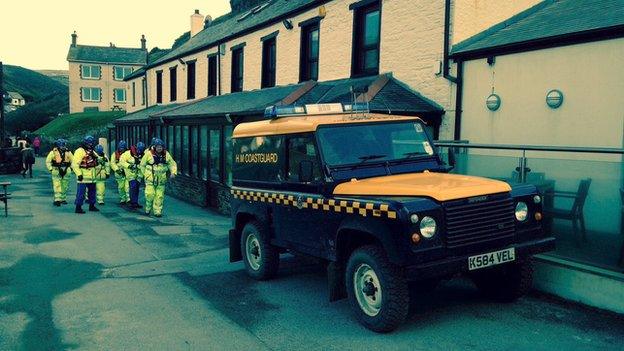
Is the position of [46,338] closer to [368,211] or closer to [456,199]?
[368,211]

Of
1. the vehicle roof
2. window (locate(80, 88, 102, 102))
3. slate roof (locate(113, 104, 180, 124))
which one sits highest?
window (locate(80, 88, 102, 102))

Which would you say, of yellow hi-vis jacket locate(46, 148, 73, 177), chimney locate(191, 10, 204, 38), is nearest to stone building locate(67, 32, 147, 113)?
chimney locate(191, 10, 204, 38)

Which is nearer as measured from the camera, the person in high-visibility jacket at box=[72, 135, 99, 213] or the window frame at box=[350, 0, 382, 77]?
the window frame at box=[350, 0, 382, 77]

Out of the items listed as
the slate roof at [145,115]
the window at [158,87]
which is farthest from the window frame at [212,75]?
the window at [158,87]

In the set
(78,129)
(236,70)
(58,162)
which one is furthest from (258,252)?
(78,129)

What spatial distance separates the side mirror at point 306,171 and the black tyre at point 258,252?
145 centimetres

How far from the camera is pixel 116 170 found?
1563 cm

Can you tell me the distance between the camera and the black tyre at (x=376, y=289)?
5125 mm

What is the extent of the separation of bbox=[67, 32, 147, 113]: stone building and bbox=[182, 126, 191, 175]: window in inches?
2099

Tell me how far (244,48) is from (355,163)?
13759 millimetres

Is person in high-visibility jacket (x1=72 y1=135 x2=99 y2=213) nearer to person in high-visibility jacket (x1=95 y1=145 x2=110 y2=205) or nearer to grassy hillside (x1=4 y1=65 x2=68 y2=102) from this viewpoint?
person in high-visibility jacket (x1=95 y1=145 x2=110 y2=205)

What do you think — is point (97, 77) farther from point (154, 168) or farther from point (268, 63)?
point (154, 168)

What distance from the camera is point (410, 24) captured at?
453 inches

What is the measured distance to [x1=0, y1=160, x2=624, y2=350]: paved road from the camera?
206 inches
